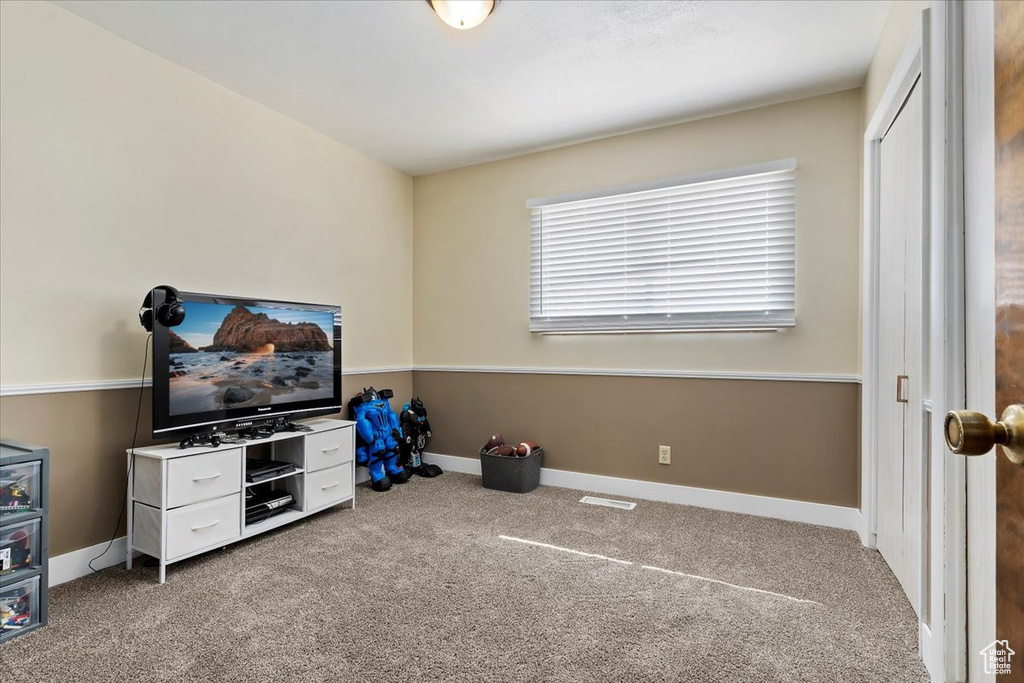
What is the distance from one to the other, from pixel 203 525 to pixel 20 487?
0.71 m

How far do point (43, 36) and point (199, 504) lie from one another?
2194 millimetres

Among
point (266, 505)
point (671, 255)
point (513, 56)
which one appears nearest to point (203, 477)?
point (266, 505)

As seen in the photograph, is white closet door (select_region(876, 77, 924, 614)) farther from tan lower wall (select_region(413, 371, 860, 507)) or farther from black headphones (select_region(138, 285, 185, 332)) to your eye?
black headphones (select_region(138, 285, 185, 332))

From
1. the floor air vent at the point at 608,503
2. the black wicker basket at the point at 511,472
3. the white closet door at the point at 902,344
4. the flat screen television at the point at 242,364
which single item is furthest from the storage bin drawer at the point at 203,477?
the white closet door at the point at 902,344

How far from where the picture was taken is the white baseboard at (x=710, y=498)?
3.05 metres

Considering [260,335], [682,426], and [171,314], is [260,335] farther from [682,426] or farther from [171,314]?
[682,426]

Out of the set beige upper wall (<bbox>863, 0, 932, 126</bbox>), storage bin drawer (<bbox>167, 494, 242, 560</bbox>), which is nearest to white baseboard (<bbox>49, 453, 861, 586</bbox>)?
storage bin drawer (<bbox>167, 494, 242, 560</bbox>)

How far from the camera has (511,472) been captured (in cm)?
371

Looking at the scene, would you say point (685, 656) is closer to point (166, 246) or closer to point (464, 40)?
point (464, 40)

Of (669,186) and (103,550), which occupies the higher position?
(669,186)

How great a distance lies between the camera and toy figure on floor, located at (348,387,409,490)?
3.73 m

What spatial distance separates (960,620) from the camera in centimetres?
92

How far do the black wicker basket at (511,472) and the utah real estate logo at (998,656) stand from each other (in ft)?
9.79

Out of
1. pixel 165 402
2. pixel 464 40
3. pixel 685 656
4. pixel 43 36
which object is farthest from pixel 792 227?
pixel 43 36
